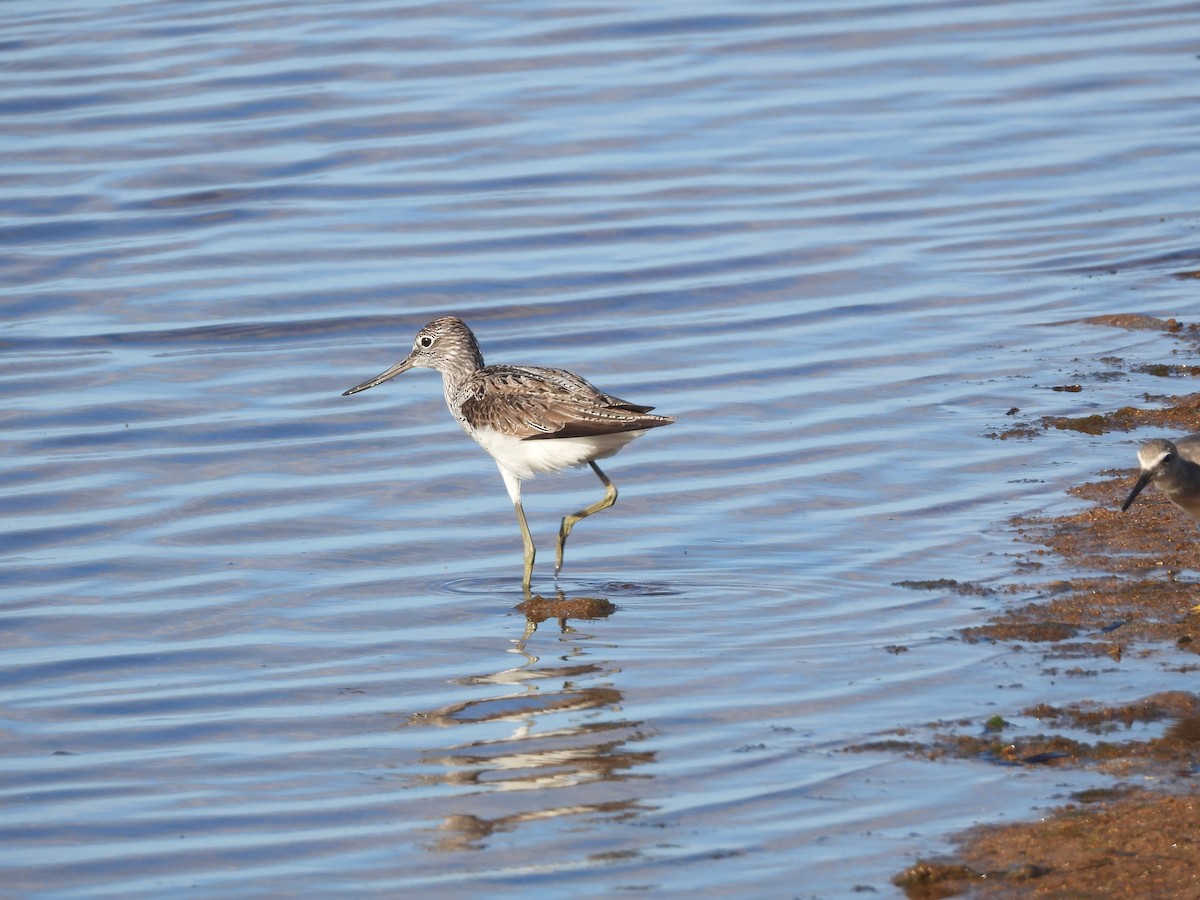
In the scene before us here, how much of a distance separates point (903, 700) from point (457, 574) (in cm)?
278

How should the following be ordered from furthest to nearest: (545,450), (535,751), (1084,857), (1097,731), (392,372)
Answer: (392,372), (545,450), (535,751), (1097,731), (1084,857)

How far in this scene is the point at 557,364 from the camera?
1174 centimetres

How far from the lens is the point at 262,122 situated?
59.3ft

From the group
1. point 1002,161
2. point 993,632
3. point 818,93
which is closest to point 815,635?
point 993,632

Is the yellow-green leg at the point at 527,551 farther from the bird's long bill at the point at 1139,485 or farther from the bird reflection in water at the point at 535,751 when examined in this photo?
the bird's long bill at the point at 1139,485

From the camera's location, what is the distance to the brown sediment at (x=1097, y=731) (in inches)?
186

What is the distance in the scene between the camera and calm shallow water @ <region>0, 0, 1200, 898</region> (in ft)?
18.7

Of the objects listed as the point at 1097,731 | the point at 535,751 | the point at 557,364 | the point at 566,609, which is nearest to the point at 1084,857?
the point at 1097,731

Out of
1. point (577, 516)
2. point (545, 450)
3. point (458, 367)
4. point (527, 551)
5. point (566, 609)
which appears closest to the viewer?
point (566, 609)

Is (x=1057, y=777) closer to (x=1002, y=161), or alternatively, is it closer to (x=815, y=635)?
(x=815, y=635)

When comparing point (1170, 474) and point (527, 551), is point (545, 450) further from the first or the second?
point (1170, 474)

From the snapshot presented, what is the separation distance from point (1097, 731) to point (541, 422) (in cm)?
347

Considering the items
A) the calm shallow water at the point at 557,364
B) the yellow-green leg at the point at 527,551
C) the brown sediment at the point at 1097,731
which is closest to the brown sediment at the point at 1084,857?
the brown sediment at the point at 1097,731

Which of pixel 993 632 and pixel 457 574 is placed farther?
pixel 457 574
